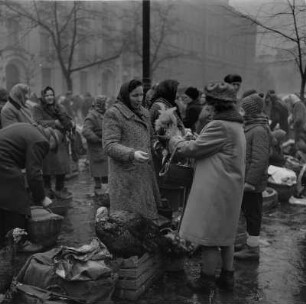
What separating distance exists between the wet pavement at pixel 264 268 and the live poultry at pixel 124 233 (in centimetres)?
39

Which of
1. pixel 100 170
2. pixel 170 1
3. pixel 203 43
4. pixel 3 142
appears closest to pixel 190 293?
pixel 3 142

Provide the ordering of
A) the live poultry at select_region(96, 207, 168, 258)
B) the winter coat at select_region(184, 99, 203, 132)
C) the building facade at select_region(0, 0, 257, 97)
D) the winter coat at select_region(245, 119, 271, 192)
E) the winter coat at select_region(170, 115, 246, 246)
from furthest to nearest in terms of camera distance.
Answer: the building facade at select_region(0, 0, 257, 97) < the winter coat at select_region(184, 99, 203, 132) < the winter coat at select_region(245, 119, 271, 192) < the live poultry at select_region(96, 207, 168, 258) < the winter coat at select_region(170, 115, 246, 246)

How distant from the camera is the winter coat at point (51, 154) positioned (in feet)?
22.8

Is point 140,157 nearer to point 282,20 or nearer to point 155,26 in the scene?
point 282,20

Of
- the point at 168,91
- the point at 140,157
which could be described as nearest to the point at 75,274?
the point at 140,157

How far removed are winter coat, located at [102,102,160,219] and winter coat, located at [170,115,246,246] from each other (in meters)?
0.44

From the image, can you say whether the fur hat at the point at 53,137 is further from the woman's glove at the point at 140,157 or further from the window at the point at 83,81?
the window at the point at 83,81

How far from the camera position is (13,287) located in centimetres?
366

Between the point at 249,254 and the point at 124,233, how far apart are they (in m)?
1.69

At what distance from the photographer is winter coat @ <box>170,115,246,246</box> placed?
12.3 ft

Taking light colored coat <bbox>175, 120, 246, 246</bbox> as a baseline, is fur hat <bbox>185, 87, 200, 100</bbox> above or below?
above

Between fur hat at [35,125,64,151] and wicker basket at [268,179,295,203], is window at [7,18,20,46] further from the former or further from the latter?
wicker basket at [268,179,295,203]

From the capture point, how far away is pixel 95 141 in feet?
24.6

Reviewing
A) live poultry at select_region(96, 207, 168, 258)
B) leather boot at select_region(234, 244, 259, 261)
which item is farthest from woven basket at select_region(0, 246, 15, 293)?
leather boot at select_region(234, 244, 259, 261)
